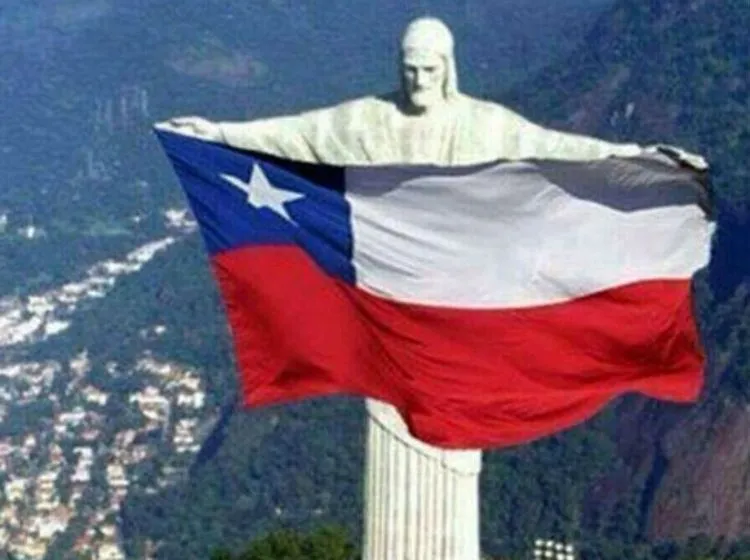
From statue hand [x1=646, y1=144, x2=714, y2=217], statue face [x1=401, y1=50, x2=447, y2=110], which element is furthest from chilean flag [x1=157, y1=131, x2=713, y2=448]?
statue face [x1=401, y1=50, x2=447, y2=110]

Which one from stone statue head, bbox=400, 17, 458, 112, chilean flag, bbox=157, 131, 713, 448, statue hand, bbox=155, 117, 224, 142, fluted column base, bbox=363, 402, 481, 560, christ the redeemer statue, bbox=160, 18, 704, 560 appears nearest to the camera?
stone statue head, bbox=400, 17, 458, 112

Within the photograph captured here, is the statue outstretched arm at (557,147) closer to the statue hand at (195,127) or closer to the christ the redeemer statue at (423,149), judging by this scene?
the christ the redeemer statue at (423,149)

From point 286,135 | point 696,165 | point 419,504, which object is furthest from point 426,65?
point 419,504

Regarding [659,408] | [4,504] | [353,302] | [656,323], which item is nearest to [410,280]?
[353,302]

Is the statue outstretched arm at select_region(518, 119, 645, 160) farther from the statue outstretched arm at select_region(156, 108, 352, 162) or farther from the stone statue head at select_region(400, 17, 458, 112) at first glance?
the statue outstretched arm at select_region(156, 108, 352, 162)

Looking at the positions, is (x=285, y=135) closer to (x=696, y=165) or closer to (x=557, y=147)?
(x=557, y=147)

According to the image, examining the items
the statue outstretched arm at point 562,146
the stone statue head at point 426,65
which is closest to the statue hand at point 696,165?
the statue outstretched arm at point 562,146
